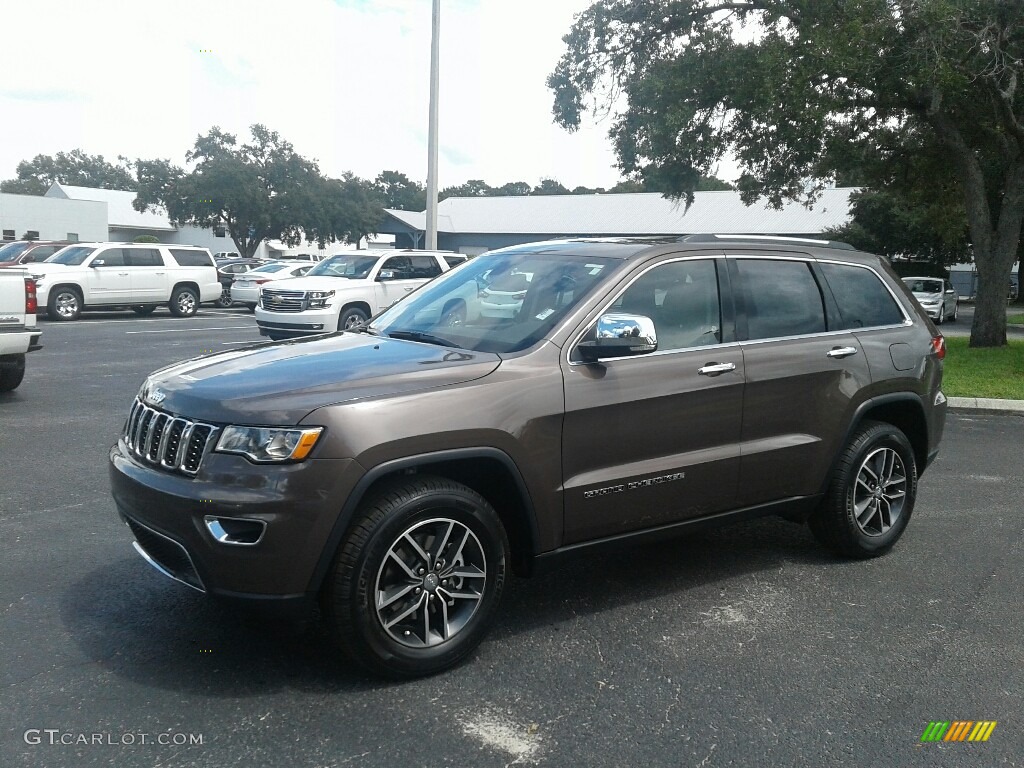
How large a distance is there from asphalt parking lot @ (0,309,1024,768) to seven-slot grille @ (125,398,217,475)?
2.79 ft

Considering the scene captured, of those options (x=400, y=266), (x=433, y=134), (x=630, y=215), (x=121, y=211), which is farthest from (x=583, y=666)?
(x=121, y=211)

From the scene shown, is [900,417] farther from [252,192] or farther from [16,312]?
[252,192]

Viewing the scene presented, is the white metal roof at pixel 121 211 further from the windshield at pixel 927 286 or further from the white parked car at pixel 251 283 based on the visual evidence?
the windshield at pixel 927 286

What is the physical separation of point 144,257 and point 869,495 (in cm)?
2319

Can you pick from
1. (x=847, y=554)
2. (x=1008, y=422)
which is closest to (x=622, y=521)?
(x=847, y=554)

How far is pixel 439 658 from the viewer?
3.95m

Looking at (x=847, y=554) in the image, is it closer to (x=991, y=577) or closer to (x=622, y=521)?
(x=991, y=577)

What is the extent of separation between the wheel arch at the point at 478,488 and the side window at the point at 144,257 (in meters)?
23.1

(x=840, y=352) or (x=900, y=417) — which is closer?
(x=840, y=352)

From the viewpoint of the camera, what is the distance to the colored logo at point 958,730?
11.7 feet

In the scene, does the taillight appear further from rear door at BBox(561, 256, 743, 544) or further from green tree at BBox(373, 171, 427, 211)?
green tree at BBox(373, 171, 427, 211)

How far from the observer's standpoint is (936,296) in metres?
32.1

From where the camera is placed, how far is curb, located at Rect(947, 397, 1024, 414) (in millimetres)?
11531

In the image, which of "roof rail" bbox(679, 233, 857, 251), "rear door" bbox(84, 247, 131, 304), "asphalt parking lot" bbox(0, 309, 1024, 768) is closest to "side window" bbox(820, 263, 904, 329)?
"roof rail" bbox(679, 233, 857, 251)
